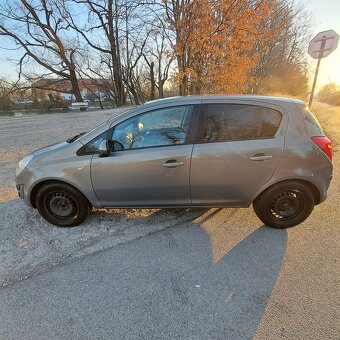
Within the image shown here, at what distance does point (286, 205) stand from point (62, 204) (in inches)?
120

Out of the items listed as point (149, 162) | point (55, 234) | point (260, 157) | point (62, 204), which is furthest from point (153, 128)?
point (55, 234)

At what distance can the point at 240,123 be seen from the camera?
9.01 feet

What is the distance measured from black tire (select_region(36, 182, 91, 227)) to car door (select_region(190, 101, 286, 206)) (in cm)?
159

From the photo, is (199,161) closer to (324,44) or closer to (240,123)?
(240,123)

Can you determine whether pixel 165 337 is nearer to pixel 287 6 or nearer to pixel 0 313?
pixel 0 313

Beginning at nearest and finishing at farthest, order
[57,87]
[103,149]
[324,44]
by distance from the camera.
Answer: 1. [103,149]
2. [324,44]
3. [57,87]

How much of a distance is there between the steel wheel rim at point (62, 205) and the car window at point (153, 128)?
42.4 inches

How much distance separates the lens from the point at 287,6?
15055 millimetres

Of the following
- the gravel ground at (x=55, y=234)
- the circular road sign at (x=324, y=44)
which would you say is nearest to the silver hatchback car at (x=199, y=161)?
the gravel ground at (x=55, y=234)

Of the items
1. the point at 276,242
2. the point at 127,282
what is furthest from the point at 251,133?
the point at 127,282

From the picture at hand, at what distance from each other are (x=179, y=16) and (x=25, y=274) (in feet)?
26.1

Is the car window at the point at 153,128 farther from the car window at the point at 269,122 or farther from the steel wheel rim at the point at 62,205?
the steel wheel rim at the point at 62,205

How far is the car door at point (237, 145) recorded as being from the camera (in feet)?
8.81

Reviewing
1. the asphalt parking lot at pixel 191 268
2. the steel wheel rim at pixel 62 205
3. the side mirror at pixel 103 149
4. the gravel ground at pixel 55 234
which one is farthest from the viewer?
the steel wheel rim at pixel 62 205
